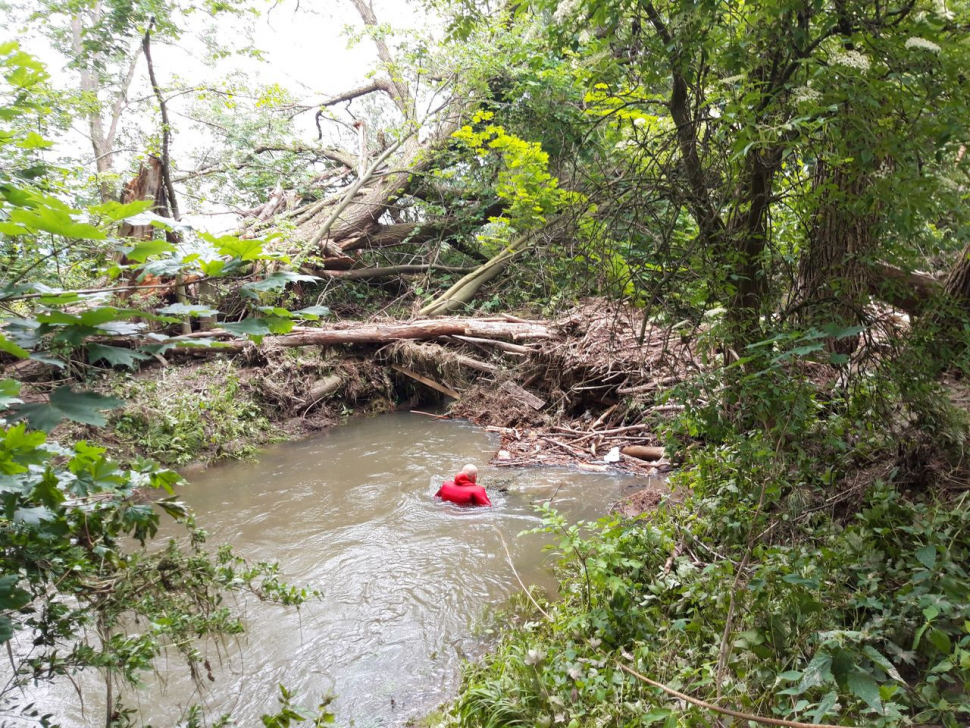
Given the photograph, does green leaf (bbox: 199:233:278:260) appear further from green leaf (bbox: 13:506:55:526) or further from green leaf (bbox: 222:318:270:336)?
green leaf (bbox: 13:506:55:526)

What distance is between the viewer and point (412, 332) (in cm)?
1038

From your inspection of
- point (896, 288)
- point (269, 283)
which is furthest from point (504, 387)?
point (269, 283)

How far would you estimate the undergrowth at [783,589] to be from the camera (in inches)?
86.0

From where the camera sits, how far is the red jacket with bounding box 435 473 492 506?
5.98 m

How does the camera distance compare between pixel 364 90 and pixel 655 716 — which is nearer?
pixel 655 716

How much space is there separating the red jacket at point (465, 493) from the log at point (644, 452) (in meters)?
2.15

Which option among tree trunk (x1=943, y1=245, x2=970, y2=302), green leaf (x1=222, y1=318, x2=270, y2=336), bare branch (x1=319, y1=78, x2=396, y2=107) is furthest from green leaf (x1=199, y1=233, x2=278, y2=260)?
bare branch (x1=319, y1=78, x2=396, y2=107)

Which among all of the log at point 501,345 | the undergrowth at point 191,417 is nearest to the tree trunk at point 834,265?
the log at point 501,345

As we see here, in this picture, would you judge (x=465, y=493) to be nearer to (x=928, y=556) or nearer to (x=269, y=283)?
(x=928, y=556)

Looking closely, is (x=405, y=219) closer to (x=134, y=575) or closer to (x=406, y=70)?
(x=406, y=70)

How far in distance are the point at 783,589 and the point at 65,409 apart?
2877 millimetres

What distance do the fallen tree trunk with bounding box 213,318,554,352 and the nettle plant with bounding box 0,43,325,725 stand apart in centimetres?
746

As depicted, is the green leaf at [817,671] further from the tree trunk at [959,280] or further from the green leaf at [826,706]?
the tree trunk at [959,280]

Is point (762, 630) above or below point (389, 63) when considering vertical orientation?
below
